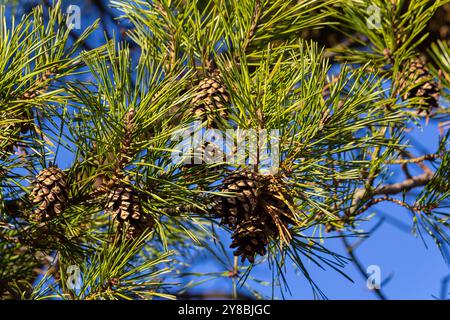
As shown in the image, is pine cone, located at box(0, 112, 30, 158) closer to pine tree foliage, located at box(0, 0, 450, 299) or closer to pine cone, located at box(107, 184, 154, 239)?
pine tree foliage, located at box(0, 0, 450, 299)

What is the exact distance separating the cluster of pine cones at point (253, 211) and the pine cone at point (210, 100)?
3.5 inches

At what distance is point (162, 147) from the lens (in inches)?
32.5

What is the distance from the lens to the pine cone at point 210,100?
0.84m

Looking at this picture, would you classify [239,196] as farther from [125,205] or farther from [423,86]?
[423,86]

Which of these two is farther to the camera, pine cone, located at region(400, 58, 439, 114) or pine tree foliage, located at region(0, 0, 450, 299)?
pine cone, located at region(400, 58, 439, 114)

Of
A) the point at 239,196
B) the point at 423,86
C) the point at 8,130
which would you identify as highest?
the point at 423,86

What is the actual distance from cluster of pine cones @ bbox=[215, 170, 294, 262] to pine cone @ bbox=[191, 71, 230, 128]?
0.09m

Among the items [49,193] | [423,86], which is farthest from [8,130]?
[423,86]

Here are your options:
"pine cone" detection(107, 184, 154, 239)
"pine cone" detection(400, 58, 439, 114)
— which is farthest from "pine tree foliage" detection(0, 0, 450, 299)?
"pine cone" detection(400, 58, 439, 114)

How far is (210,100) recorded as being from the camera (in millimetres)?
843

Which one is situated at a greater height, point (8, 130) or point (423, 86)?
point (423, 86)

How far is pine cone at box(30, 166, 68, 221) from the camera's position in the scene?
837 mm

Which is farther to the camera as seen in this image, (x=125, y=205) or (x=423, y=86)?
(x=423, y=86)

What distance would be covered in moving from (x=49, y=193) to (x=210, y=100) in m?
0.23
